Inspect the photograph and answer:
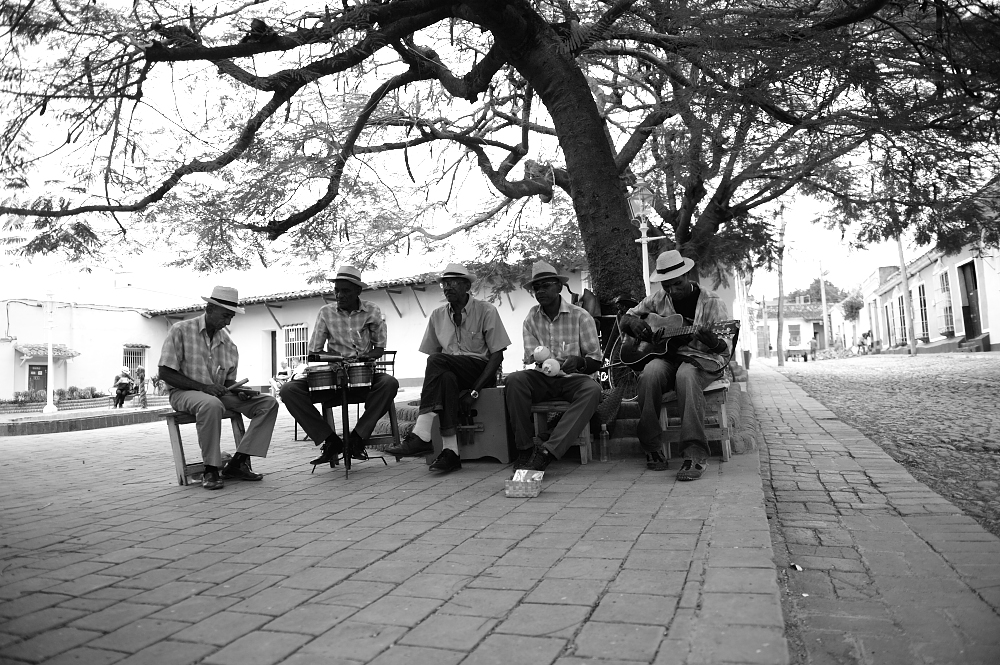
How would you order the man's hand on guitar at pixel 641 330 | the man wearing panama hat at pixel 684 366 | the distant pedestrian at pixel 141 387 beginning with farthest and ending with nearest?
1. the distant pedestrian at pixel 141 387
2. the man's hand on guitar at pixel 641 330
3. the man wearing panama hat at pixel 684 366

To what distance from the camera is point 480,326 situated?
5922mm

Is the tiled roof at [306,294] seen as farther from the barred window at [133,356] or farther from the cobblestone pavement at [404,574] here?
the cobblestone pavement at [404,574]

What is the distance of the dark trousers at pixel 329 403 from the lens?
5.79 meters

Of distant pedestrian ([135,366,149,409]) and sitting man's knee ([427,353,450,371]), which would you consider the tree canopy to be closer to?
sitting man's knee ([427,353,450,371])

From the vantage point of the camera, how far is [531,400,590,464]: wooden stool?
5.25 m

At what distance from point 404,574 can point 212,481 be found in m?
2.88

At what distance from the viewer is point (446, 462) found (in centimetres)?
545

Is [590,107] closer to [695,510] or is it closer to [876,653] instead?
[695,510]

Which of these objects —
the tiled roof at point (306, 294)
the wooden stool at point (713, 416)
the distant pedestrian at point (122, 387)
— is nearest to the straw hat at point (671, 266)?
the wooden stool at point (713, 416)

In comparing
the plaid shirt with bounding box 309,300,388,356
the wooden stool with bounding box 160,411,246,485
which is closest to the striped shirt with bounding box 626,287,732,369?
the plaid shirt with bounding box 309,300,388,356

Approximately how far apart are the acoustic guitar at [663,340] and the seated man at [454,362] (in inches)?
39.4

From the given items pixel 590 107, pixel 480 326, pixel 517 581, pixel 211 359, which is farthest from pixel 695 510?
pixel 590 107

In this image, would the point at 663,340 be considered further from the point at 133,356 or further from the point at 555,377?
the point at 133,356

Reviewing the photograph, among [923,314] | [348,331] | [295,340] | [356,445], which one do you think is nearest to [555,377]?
[356,445]
